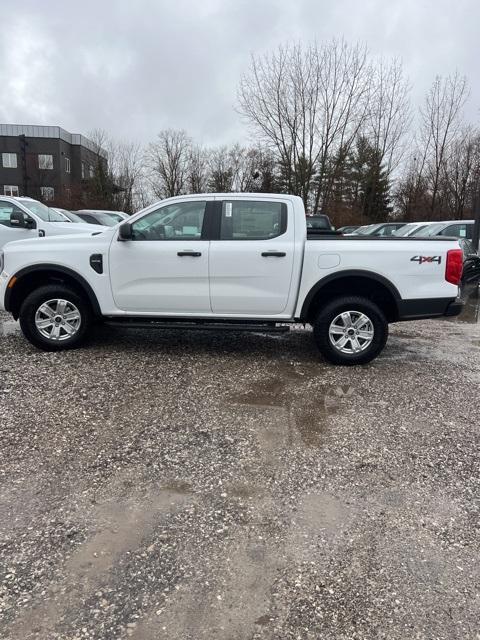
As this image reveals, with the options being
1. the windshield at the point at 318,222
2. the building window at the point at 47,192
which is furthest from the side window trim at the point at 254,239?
the building window at the point at 47,192

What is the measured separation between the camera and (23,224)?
10.4 meters

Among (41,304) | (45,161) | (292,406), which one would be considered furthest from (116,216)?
(45,161)

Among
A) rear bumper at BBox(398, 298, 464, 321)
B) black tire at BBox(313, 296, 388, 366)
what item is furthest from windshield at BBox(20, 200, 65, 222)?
rear bumper at BBox(398, 298, 464, 321)

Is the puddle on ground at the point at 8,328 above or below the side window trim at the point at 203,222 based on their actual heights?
below

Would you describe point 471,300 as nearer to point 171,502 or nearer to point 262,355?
point 262,355

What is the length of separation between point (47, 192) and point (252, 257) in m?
46.2

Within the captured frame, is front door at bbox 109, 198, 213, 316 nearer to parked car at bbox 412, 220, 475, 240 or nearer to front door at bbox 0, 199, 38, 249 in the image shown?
front door at bbox 0, 199, 38, 249

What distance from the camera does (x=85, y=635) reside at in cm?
204

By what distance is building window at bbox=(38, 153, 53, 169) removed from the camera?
1953 inches

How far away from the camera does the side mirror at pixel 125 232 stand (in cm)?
559

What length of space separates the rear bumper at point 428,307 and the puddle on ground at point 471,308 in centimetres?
366

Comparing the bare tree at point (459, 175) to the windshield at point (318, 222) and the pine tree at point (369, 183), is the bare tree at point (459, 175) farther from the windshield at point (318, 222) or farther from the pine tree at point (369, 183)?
the windshield at point (318, 222)

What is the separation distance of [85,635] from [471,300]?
37.1 feet

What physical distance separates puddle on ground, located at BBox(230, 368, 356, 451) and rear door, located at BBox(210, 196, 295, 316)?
967mm
